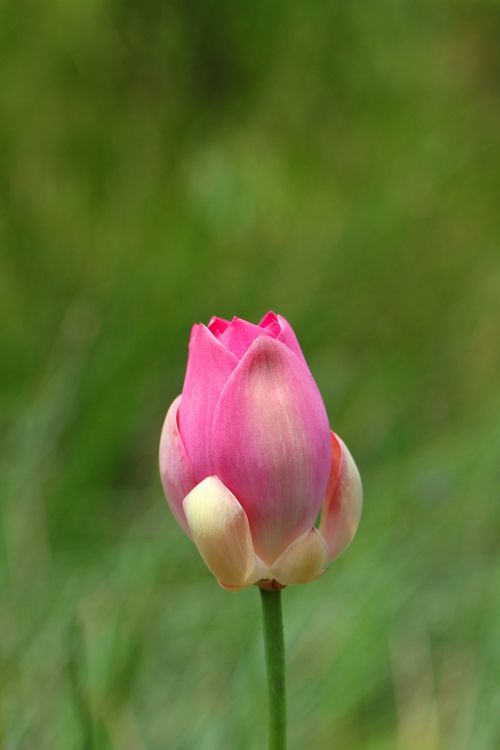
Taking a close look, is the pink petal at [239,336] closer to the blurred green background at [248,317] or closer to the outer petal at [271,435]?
the outer petal at [271,435]

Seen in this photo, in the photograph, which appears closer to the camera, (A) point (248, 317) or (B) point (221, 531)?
(B) point (221, 531)

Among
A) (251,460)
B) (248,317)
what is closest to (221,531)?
(251,460)

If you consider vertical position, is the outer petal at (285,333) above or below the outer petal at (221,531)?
above

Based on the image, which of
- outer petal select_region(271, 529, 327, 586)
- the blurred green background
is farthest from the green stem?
the blurred green background

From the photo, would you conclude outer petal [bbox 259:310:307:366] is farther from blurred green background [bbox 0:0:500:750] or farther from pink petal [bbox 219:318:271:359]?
blurred green background [bbox 0:0:500:750]

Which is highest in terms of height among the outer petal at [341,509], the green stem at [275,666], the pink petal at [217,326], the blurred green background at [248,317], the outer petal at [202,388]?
the blurred green background at [248,317]

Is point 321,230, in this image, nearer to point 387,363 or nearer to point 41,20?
point 387,363

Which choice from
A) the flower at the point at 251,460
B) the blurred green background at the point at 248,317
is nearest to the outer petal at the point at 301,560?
the flower at the point at 251,460

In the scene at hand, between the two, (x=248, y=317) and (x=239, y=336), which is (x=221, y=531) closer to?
(x=239, y=336)
